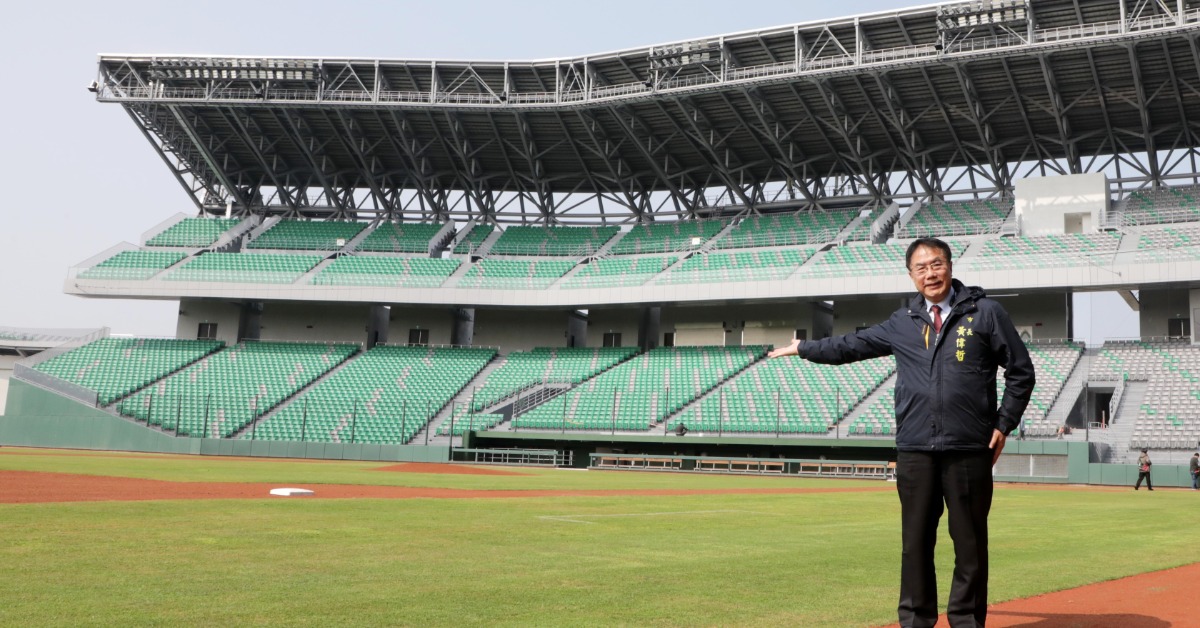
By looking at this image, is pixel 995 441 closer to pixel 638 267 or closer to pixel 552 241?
pixel 638 267

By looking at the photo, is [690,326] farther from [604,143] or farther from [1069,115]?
[1069,115]

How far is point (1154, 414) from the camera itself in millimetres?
39188

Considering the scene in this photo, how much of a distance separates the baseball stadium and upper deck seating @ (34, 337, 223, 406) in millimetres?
305

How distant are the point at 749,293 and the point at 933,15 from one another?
16.6 metres

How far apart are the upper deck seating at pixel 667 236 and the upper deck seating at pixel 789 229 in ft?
5.07

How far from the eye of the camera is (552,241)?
63812 mm

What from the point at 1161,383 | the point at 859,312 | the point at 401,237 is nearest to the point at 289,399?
the point at 401,237

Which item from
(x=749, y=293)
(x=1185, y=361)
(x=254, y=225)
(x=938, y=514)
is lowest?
(x=938, y=514)

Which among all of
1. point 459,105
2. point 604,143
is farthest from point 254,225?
point 604,143

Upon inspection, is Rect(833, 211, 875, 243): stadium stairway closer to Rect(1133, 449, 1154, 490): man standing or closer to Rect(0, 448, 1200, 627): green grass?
Rect(1133, 449, 1154, 490): man standing

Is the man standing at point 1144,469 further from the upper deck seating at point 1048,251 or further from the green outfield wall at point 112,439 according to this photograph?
the green outfield wall at point 112,439

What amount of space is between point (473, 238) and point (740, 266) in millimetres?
18861

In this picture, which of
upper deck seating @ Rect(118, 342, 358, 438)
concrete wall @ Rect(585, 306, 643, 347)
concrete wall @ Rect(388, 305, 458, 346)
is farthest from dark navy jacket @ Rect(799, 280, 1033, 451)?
concrete wall @ Rect(388, 305, 458, 346)

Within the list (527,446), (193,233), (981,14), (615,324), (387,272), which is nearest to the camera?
(981,14)
